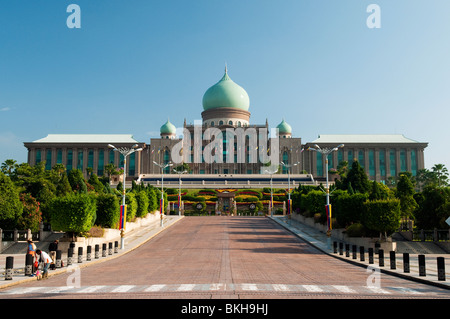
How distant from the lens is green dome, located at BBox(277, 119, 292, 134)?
437 feet

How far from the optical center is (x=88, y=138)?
131625 mm

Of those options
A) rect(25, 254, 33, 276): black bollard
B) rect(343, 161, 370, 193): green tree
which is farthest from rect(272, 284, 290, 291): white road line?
rect(343, 161, 370, 193): green tree

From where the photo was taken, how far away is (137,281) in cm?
1598

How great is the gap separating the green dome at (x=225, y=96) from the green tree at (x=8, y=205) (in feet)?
294

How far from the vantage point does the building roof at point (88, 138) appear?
129 metres

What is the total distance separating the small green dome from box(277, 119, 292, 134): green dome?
3388 centimetres

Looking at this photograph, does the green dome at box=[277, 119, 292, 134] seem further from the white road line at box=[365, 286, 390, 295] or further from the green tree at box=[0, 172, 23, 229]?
the white road line at box=[365, 286, 390, 295]

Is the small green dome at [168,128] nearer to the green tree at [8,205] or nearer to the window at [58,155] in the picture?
the window at [58,155]

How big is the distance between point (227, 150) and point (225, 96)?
16040 millimetres

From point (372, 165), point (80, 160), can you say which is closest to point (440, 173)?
point (372, 165)

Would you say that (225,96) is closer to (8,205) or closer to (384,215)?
(8,205)

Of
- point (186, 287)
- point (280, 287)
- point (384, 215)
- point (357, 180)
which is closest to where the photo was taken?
point (186, 287)
